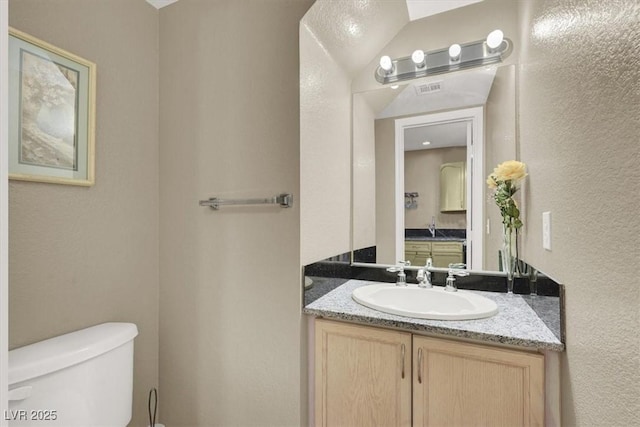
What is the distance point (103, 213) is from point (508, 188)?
1.84 meters

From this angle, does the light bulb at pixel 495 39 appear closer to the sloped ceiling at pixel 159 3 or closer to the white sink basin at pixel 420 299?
the white sink basin at pixel 420 299

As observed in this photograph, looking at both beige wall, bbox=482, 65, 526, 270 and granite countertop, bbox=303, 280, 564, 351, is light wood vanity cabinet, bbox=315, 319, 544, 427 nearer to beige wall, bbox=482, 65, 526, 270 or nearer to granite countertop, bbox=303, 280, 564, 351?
granite countertop, bbox=303, 280, 564, 351

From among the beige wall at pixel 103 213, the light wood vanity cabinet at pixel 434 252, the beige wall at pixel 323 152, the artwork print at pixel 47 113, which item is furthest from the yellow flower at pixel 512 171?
the artwork print at pixel 47 113

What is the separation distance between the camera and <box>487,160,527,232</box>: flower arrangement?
128 cm

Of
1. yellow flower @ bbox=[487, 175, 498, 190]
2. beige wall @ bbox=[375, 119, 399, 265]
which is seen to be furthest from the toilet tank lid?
yellow flower @ bbox=[487, 175, 498, 190]

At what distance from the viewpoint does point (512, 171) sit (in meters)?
1.28

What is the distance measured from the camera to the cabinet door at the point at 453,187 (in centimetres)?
158

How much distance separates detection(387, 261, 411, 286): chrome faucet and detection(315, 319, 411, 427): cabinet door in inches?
19.2

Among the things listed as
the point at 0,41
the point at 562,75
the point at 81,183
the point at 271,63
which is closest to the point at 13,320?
the point at 81,183

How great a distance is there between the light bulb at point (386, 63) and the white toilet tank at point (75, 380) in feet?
5.92

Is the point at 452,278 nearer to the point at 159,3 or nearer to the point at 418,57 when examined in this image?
the point at 418,57

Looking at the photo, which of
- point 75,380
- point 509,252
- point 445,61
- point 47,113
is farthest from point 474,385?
point 47,113

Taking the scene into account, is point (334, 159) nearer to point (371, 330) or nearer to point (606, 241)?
point (371, 330)

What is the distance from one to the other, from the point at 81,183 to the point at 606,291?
5.81 ft
